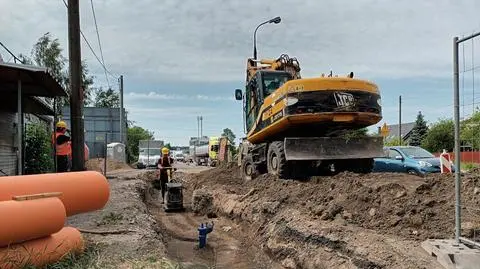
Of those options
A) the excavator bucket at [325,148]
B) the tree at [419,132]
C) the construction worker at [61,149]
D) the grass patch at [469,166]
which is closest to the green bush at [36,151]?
the construction worker at [61,149]

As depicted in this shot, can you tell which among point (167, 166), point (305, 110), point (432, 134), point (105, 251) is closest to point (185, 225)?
point (167, 166)

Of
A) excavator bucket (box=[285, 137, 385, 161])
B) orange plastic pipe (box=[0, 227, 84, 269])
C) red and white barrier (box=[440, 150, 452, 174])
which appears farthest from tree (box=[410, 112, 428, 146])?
orange plastic pipe (box=[0, 227, 84, 269])

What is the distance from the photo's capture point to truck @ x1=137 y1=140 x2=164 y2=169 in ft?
139

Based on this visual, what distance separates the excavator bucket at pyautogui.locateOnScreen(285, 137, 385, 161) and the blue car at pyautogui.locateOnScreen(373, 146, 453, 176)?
3008 millimetres

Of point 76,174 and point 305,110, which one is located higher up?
point 305,110

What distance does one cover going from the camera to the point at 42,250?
17.3 feet

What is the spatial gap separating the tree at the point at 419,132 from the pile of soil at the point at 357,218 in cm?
4929

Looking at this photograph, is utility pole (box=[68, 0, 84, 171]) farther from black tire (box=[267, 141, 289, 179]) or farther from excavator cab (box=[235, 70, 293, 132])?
excavator cab (box=[235, 70, 293, 132])

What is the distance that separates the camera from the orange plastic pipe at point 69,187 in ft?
17.5

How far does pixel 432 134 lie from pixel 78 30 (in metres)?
45.3

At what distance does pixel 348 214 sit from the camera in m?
8.38

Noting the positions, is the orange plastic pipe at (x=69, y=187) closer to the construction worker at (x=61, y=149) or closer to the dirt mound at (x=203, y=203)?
the construction worker at (x=61, y=149)

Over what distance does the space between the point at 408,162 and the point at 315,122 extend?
209 inches

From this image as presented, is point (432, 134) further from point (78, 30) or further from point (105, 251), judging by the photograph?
point (105, 251)
